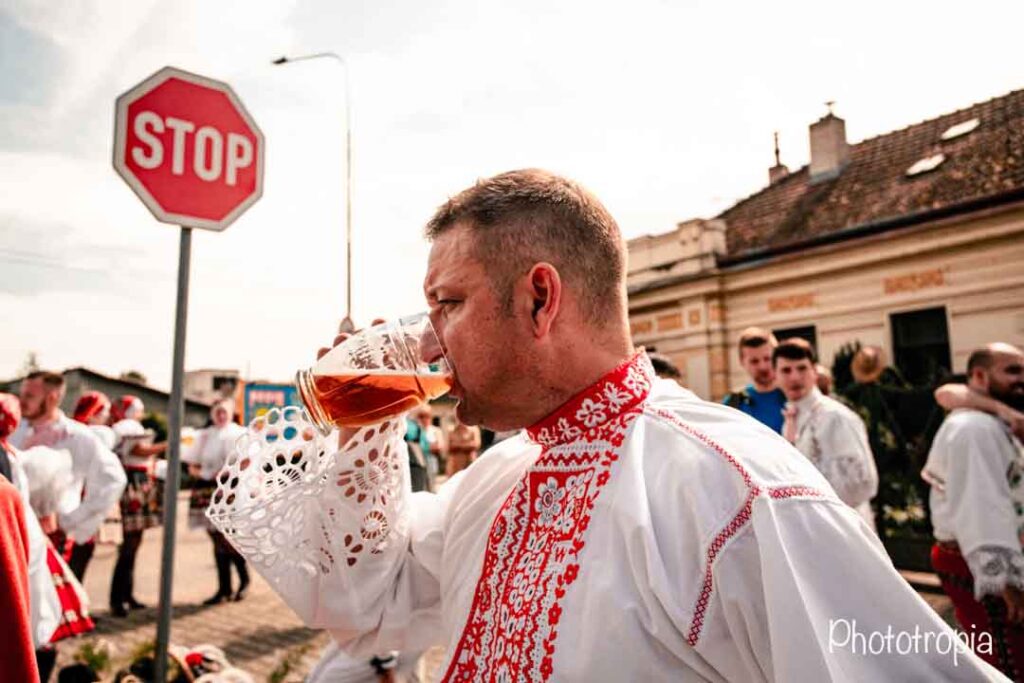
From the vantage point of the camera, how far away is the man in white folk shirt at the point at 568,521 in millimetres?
1015

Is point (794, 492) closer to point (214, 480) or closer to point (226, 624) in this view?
point (226, 624)

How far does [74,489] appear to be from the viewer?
18.6 feet

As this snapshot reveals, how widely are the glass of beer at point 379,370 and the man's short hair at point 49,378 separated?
5.00 m

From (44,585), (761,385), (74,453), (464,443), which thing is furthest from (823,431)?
(74,453)

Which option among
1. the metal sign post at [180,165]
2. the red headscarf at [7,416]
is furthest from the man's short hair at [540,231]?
the red headscarf at [7,416]

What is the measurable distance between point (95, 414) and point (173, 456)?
6078 millimetres

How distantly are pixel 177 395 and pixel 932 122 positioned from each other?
65.5ft

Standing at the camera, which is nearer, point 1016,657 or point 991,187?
point 1016,657

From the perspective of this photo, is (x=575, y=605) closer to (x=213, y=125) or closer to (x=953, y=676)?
(x=953, y=676)

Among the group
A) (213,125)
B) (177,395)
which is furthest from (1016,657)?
(213,125)

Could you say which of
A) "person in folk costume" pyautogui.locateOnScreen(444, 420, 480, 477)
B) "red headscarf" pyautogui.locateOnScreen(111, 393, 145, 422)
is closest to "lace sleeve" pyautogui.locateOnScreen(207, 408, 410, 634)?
"person in folk costume" pyautogui.locateOnScreen(444, 420, 480, 477)

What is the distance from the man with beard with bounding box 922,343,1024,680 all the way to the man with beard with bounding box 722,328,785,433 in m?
1.37

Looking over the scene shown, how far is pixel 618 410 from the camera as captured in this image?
4.66 feet

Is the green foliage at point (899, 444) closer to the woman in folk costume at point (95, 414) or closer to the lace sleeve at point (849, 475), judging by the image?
the lace sleeve at point (849, 475)
